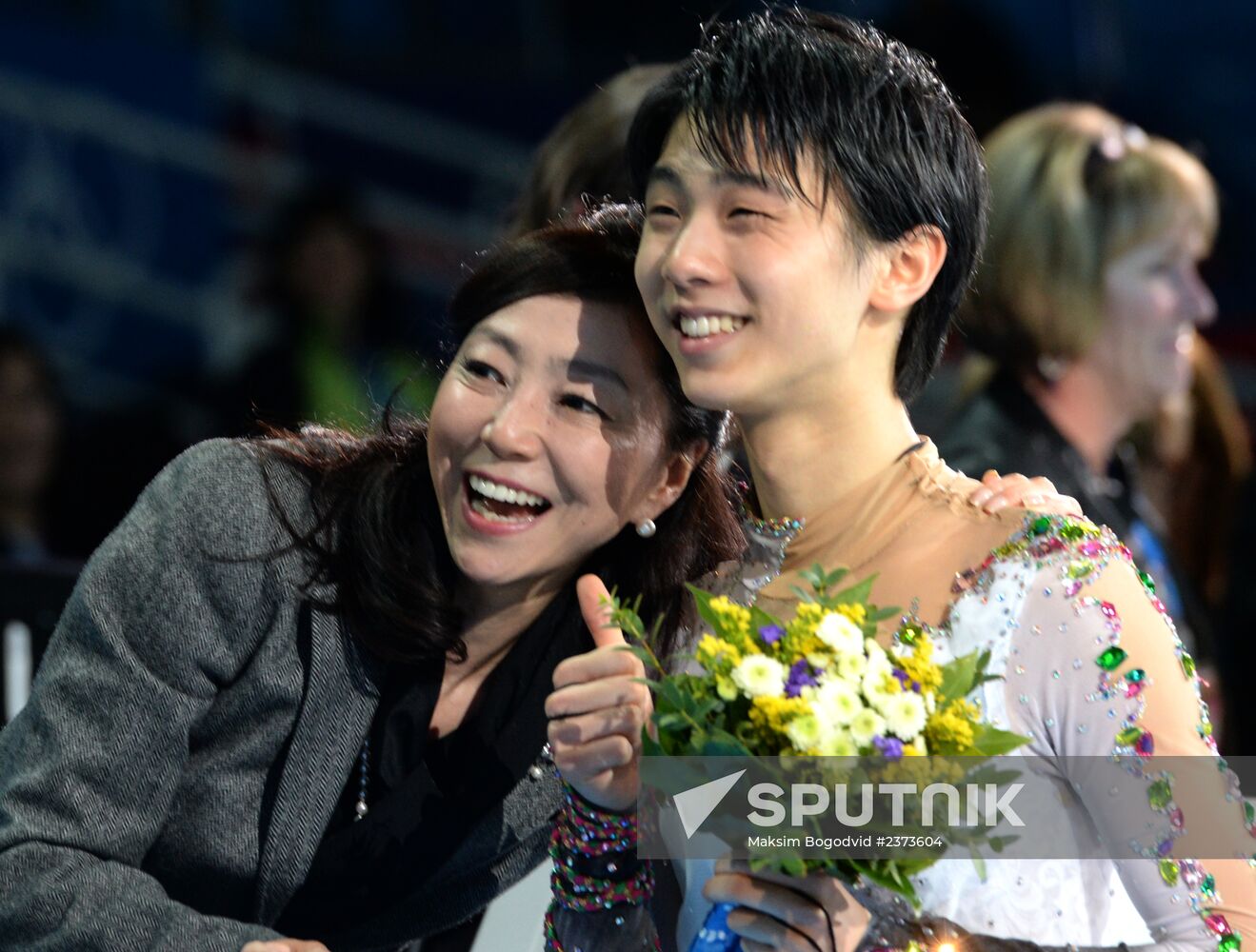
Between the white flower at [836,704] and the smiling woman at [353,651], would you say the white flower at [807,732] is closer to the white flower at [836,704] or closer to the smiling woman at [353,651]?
the white flower at [836,704]

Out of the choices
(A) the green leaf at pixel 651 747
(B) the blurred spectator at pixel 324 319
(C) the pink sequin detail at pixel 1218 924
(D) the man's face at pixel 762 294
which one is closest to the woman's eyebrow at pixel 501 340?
(D) the man's face at pixel 762 294

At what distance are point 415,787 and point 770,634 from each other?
32.6 inches

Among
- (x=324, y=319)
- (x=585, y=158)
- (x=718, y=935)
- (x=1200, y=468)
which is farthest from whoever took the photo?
(x=324, y=319)

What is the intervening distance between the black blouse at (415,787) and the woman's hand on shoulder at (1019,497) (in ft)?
2.40

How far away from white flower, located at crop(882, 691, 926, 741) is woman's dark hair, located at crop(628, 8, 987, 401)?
62cm

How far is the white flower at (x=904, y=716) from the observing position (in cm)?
180

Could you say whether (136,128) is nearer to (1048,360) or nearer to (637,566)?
(1048,360)

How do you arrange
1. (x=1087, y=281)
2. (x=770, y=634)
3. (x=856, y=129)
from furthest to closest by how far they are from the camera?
1. (x=1087, y=281)
2. (x=856, y=129)
3. (x=770, y=634)

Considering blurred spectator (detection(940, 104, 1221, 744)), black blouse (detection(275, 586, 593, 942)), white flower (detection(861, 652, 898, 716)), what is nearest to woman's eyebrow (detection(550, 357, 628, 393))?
black blouse (detection(275, 586, 593, 942))

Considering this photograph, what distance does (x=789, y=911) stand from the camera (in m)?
1.92

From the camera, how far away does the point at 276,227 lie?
18.7 feet

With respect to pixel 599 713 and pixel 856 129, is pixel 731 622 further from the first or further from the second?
pixel 856 129

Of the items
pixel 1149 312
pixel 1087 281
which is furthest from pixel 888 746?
pixel 1149 312

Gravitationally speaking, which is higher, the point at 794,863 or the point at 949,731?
the point at 949,731
